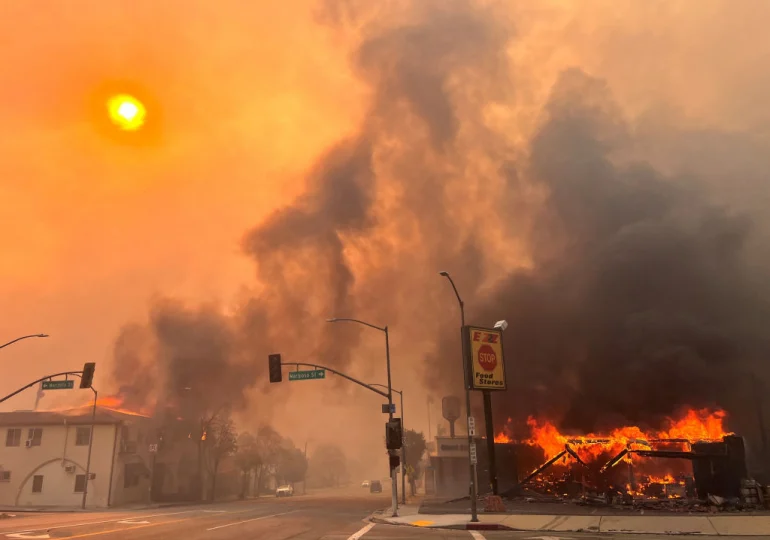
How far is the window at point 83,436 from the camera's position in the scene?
4900 cm

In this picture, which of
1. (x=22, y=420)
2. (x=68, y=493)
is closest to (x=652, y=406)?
(x=68, y=493)

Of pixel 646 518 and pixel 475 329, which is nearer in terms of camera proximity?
pixel 646 518

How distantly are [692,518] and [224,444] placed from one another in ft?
179

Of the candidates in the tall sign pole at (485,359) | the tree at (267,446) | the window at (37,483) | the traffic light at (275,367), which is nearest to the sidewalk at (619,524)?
the tall sign pole at (485,359)

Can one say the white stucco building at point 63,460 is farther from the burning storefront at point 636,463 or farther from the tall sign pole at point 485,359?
the tall sign pole at point 485,359

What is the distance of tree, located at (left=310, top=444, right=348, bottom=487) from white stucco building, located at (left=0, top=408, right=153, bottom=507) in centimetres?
10953

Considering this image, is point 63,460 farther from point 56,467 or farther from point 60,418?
point 60,418

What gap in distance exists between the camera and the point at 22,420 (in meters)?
50.2

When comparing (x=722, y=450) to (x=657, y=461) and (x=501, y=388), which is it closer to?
(x=501, y=388)

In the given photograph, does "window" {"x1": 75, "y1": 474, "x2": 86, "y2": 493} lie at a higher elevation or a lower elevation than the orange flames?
lower

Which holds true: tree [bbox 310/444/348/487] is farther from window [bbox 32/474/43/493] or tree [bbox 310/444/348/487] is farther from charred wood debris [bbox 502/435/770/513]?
charred wood debris [bbox 502/435/770/513]

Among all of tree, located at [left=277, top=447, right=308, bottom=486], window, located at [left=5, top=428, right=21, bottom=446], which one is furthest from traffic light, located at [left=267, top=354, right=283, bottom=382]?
tree, located at [left=277, top=447, right=308, bottom=486]

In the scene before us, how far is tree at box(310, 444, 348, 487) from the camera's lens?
15412 cm

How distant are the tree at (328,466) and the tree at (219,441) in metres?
92.2
